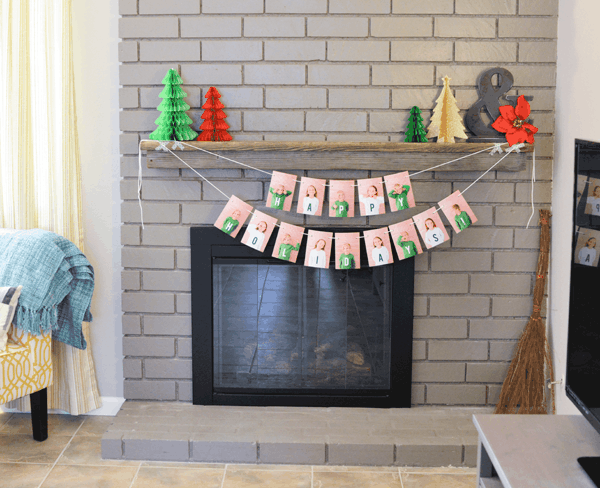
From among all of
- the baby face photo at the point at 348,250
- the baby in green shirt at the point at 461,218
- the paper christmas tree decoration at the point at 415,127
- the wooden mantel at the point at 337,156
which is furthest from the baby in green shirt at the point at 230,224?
the baby in green shirt at the point at 461,218

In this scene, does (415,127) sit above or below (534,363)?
above

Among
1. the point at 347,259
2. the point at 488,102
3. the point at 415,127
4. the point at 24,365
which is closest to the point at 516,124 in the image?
the point at 488,102

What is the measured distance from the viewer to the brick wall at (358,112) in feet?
7.97

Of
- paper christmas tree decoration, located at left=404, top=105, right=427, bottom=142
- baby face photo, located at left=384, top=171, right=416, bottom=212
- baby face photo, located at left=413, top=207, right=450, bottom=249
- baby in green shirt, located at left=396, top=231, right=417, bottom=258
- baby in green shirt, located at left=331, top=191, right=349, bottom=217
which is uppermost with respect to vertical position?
paper christmas tree decoration, located at left=404, top=105, right=427, bottom=142

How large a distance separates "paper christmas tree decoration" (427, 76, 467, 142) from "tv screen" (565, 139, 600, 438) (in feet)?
3.19

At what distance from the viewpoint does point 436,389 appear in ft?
8.58

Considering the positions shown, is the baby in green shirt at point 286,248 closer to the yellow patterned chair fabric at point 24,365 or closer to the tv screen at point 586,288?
the yellow patterned chair fabric at point 24,365

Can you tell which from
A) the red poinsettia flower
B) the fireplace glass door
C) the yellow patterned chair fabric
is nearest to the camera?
the yellow patterned chair fabric

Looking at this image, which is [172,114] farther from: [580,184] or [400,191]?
[580,184]

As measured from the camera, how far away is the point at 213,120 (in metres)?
2.45

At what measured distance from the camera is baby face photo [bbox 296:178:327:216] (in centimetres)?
245

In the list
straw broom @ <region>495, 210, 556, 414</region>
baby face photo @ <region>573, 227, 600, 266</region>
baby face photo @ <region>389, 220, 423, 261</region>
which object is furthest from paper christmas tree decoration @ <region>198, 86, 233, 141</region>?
baby face photo @ <region>573, 227, 600, 266</region>

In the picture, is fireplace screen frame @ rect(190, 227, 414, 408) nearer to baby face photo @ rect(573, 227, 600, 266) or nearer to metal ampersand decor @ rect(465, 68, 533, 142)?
metal ampersand decor @ rect(465, 68, 533, 142)

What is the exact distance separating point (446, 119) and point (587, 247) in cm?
114
